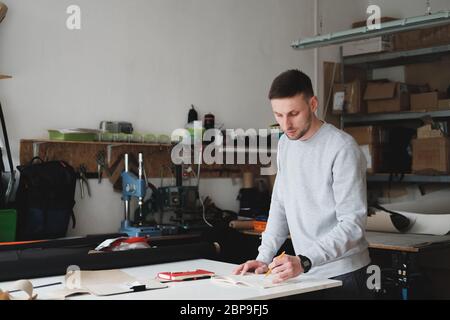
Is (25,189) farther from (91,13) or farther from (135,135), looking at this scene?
(91,13)

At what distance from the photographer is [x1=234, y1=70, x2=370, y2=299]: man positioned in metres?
2.25

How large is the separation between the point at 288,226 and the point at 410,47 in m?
3.44

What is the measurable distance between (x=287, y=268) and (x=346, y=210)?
330 millimetres

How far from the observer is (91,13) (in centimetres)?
441

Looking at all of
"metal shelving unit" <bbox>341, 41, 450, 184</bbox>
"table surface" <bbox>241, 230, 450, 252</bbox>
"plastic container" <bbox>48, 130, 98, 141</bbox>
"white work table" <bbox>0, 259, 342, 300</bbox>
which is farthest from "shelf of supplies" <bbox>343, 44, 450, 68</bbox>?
"white work table" <bbox>0, 259, 342, 300</bbox>

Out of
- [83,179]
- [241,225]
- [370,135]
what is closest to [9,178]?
[83,179]

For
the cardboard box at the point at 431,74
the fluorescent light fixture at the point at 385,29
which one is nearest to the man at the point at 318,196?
the fluorescent light fixture at the point at 385,29

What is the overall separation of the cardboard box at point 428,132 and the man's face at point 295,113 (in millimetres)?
2990

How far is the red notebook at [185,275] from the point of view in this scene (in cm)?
235

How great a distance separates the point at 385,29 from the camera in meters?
3.91

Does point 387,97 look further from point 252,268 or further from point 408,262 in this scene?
point 252,268

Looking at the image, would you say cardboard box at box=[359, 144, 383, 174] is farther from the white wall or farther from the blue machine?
the blue machine

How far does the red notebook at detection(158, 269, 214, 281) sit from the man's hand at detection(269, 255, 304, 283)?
1.11 ft
